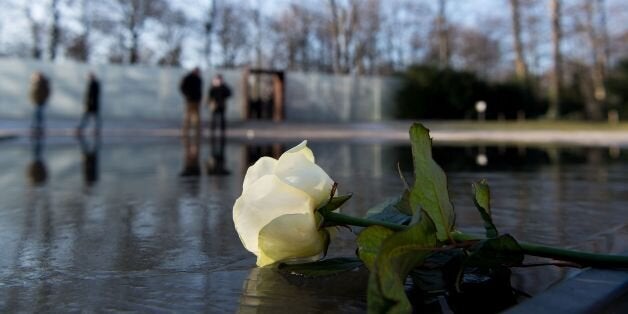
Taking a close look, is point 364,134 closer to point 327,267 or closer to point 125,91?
point 125,91

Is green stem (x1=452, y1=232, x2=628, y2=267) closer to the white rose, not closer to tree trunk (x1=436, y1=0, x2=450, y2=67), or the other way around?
the white rose

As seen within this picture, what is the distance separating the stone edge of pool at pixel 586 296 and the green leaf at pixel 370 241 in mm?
335

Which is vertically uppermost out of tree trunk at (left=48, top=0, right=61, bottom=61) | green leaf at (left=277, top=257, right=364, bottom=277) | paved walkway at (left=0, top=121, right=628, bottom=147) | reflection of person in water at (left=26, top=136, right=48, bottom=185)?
tree trunk at (left=48, top=0, right=61, bottom=61)

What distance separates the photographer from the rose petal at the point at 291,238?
1.37m

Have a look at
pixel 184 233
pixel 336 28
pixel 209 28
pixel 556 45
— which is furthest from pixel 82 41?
pixel 184 233

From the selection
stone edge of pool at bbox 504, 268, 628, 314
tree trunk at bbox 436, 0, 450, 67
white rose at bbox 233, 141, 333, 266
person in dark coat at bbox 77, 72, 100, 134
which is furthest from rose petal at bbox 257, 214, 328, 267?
tree trunk at bbox 436, 0, 450, 67

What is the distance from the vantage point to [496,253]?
142 cm

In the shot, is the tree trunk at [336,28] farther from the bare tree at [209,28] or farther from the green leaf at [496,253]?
the green leaf at [496,253]

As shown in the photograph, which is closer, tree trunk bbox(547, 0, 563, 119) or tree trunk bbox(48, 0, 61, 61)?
tree trunk bbox(547, 0, 563, 119)

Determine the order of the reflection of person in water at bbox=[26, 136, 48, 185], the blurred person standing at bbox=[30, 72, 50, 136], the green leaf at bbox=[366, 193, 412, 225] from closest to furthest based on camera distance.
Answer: the green leaf at bbox=[366, 193, 412, 225] → the reflection of person in water at bbox=[26, 136, 48, 185] → the blurred person standing at bbox=[30, 72, 50, 136]

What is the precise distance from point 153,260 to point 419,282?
3.84 feet

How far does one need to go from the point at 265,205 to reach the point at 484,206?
0.52m

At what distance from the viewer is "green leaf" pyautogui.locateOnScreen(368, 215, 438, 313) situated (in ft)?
3.73

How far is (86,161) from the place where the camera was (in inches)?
331
